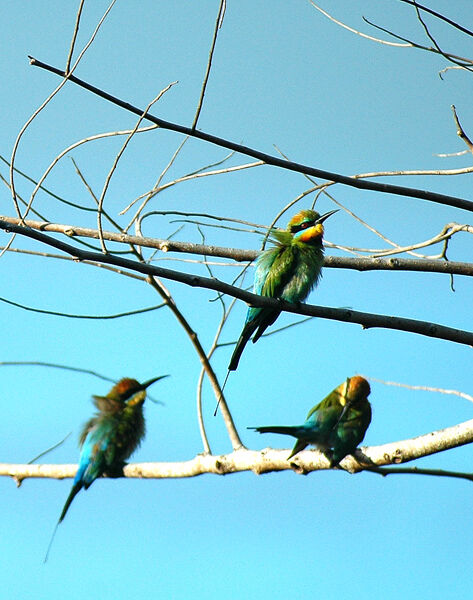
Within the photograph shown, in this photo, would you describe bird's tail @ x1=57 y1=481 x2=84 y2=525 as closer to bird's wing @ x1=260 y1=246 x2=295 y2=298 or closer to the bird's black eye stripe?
bird's wing @ x1=260 y1=246 x2=295 y2=298

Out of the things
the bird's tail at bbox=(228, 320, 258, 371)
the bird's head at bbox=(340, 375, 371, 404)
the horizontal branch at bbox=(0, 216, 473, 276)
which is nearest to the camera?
the horizontal branch at bbox=(0, 216, 473, 276)

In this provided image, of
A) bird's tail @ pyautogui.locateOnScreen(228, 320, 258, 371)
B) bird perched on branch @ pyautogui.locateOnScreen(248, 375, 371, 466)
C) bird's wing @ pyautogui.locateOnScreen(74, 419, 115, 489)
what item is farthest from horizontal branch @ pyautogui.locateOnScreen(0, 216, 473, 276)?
bird's wing @ pyautogui.locateOnScreen(74, 419, 115, 489)

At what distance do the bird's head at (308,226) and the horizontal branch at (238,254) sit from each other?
35.1 inches

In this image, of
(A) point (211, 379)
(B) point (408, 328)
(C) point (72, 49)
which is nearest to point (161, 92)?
(C) point (72, 49)

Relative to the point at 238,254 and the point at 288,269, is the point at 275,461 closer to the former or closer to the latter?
the point at 238,254

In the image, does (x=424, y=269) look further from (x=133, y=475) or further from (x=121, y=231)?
(x=133, y=475)

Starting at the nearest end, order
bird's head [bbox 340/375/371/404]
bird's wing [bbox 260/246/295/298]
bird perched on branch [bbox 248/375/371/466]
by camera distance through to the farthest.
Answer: bird perched on branch [bbox 248/375/371/466]
bird's head [bbox 340/375/371/404]
bird's wing [bbox 260/246/295/298]

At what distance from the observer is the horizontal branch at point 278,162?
2541 millimetres

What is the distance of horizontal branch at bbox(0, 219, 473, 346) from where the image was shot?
2582mm

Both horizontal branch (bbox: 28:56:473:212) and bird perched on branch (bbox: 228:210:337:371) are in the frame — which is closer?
horizontal branch (bbox: 28:56:473:212)

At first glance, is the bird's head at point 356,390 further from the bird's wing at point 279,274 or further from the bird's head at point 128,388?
the bird's head at point 128,388

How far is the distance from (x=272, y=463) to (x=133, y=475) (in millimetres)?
814

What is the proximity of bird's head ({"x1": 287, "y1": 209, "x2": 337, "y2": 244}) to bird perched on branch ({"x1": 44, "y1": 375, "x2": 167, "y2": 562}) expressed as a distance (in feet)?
4.08

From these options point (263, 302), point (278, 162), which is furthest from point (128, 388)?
point (278, 162)
